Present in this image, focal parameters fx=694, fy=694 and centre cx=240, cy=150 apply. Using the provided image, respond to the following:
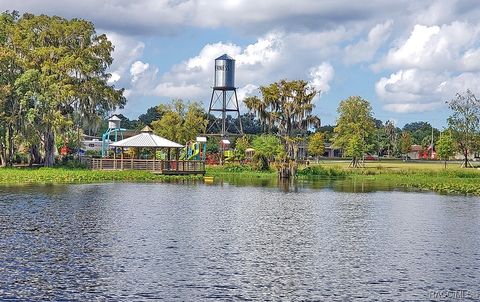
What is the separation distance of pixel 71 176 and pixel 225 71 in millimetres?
64366

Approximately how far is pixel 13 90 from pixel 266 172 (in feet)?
106

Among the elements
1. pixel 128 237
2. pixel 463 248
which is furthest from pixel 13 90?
pixel 463 248

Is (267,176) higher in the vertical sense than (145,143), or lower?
lower

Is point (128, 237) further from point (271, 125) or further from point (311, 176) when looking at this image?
point (271, 125)

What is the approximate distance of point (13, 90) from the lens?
67.6 metres

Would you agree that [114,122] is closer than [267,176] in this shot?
No

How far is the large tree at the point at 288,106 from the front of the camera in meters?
97.9

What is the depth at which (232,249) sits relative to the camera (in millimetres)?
26438

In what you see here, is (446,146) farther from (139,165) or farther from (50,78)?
(50,78)

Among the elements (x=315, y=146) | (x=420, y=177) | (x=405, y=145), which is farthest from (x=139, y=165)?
(x=405, y=145)

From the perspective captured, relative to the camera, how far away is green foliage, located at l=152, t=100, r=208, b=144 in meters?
100

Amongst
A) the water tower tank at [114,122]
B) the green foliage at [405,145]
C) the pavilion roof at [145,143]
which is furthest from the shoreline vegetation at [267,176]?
the green foliage at [405,145]

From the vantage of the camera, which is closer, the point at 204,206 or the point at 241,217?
the point at 241,217

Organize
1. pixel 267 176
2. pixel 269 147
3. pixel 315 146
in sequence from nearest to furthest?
1. pixel 267 176
2. pixel 269 147
3. pixel 315 146
